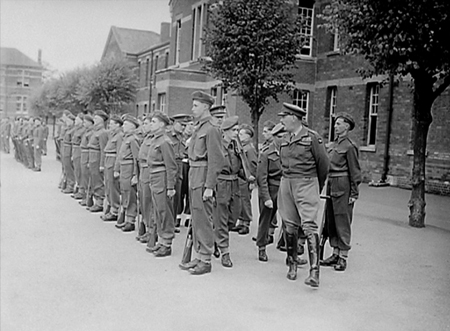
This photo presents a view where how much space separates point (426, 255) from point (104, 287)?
5027 mm

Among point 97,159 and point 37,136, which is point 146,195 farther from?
point 37,136

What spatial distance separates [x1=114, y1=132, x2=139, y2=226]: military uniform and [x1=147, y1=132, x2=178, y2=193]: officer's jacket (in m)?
1.68

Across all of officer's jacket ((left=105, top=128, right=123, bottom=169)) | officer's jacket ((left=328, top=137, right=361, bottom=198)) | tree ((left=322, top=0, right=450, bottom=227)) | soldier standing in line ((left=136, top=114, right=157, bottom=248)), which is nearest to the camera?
officer's jacket ((left=328, top=137, right=361, bottom=198))

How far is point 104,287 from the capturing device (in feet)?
19.3

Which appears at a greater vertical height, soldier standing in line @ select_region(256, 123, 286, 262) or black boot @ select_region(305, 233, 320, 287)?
soldier standing in line @ select_region(256, 123, 286, 262)

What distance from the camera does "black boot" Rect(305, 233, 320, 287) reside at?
245 inches

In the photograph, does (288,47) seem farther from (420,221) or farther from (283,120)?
(283,120)

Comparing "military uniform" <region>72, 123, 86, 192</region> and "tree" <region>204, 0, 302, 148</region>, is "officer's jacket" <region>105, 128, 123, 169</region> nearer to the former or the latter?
"military uniform" <region>72, 123, 86, 192</region>

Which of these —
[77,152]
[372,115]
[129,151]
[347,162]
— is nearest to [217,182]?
[347,162]

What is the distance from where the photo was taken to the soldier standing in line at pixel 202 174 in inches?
261

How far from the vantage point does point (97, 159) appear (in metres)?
11.2

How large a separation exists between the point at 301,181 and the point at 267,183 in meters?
1.52

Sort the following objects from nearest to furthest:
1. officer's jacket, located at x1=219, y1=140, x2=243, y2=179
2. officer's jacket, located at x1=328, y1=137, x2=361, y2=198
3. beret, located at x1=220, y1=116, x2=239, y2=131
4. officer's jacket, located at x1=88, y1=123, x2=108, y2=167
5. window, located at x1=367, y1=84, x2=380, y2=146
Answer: officer's jacket, located at x1=328, y1=137, x2=361, y2=198 → officer's jacket, located at x1=219, y1=140, x2=243, y2=179 → beret, located at x1=220, y1=116, x2=239, y2=131 → officer's jacket, located at x1=88, y1=123, x2=108, y2=167 → window, located at x1=367, y1=84, x2=380, y2=146

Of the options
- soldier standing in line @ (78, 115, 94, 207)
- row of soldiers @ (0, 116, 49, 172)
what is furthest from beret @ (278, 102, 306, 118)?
row of soldiers @ (0, 116, 49, 172)
